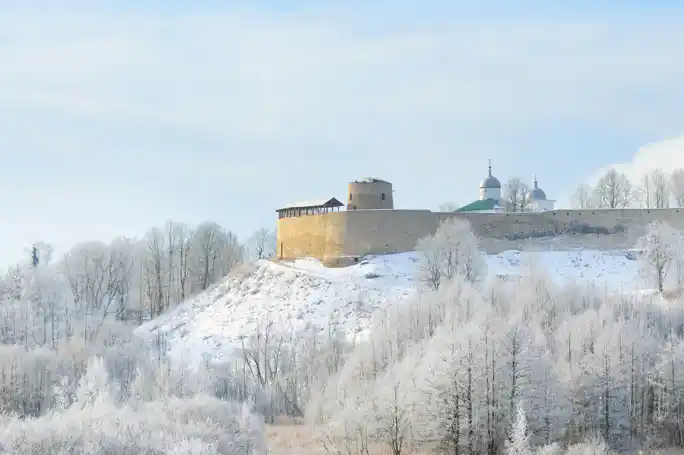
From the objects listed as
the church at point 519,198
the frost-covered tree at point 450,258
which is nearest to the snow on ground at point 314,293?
the frost-covered tree at point 450,258

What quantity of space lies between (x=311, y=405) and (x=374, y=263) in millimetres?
13703

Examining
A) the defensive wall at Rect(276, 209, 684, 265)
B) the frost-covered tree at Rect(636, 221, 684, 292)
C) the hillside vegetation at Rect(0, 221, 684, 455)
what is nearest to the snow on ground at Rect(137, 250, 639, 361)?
the defensive wall at Rect(276, 209, 684, 265)

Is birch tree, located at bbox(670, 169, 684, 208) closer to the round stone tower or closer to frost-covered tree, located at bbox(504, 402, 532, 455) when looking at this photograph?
the round stone tower

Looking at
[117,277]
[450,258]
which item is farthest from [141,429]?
[117,277]

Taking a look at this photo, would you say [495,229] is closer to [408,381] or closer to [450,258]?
[450,258]

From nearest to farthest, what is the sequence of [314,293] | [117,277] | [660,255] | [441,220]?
[660,255], [314,293], [441,220], [117,277]

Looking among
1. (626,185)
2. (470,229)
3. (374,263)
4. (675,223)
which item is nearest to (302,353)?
(374,263)

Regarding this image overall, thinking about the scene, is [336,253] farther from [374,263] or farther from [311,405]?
[311,405]

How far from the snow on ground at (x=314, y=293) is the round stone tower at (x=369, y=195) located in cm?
327

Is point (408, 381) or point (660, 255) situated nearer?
point (408, 381)

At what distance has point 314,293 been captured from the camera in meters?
38.6

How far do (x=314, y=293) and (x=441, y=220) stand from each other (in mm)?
6905

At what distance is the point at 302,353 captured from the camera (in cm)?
3183

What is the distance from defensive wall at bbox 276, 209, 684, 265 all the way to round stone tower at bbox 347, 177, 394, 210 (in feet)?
5.77
